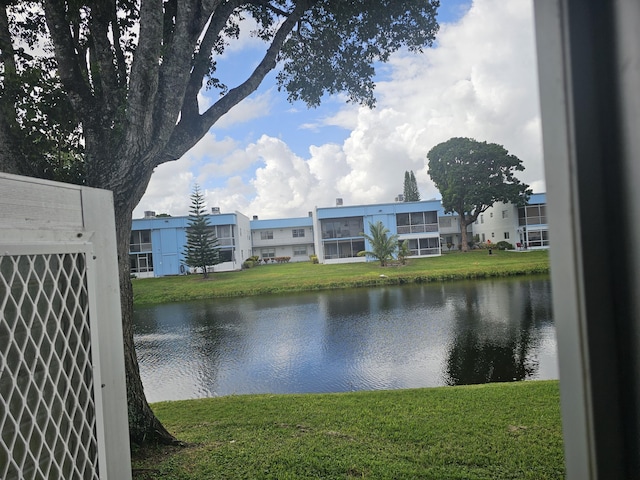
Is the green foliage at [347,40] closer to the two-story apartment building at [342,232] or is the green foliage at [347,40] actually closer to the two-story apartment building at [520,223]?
the two-story apartment building at [342,232]

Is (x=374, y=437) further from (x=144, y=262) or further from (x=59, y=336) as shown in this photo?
(x=144, y=262)

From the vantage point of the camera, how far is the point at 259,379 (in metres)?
5.98

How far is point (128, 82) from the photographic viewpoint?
3.53 m

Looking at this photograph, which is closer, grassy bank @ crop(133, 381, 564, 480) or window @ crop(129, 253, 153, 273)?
grassy bank @ crop(133, 381, 564, 480)

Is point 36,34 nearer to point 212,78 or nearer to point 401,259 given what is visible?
point 212,78

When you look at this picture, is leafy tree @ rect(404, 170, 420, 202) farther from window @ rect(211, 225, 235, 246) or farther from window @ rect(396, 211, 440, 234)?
window @ rect(211, 225, 235, 246)

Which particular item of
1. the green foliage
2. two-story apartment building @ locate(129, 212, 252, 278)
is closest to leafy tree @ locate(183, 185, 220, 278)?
two-story apartment building @ locate(129, 212, 252, 278)

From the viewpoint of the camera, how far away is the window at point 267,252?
106ft

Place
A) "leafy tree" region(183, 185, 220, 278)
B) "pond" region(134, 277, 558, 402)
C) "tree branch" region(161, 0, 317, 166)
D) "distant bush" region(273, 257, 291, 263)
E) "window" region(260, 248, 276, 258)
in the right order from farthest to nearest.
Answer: "window" region(260, 248, 276, 258), "distant bush" region(273, 257, 291, 263), "leafy tree" region(183, 185, 220, 278), "pond" region(134, 277, 558, 402), "tree branch" region(161, 0, 317, 166)

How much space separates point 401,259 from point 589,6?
71.7 ft

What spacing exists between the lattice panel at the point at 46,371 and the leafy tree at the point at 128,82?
1.58m

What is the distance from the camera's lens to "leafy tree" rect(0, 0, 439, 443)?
3020mm

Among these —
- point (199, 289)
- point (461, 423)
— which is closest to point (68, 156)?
point (461, 423)

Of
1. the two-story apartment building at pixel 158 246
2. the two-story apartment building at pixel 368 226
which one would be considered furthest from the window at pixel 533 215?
the two-story apartment building at pixel 158 246
